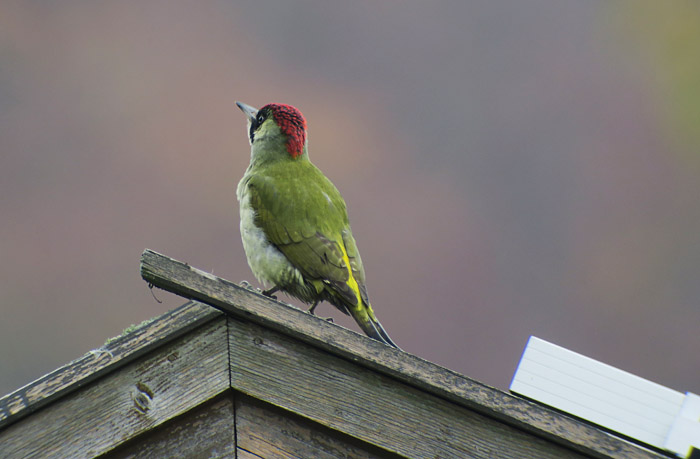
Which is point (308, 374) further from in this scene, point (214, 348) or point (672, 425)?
point (672, 425)

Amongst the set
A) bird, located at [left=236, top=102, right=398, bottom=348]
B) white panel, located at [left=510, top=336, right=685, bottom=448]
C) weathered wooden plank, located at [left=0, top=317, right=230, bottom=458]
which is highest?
bird, located at [left=236, top=102, right=398, bottom=348]

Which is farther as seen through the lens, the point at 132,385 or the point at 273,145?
the point at 273,145

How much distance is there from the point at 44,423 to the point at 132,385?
0.22 metres

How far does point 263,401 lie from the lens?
6.55 feet

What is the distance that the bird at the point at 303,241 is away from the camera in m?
3.40

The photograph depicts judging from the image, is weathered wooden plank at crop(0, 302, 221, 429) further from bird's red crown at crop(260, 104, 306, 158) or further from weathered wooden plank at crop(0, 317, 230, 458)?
bird's red crown at crop(260, 104, 306, 158)

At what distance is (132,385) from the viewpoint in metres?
1.94

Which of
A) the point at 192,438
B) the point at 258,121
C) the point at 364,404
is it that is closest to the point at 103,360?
the point at 192,438

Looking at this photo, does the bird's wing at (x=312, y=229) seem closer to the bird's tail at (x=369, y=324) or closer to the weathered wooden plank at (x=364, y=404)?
the bird's tail at (x=369, y=324)

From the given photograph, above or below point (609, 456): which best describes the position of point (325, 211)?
above

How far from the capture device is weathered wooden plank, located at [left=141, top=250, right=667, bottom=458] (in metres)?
1.92

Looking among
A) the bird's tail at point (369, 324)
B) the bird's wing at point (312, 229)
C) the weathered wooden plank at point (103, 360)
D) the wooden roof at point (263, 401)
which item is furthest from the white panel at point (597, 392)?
the bird's wing at point (312, 229)

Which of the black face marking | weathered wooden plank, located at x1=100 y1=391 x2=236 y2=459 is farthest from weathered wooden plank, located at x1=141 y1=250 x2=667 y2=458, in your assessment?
the black face marking

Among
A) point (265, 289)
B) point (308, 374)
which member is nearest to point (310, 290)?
point (265, 289)
